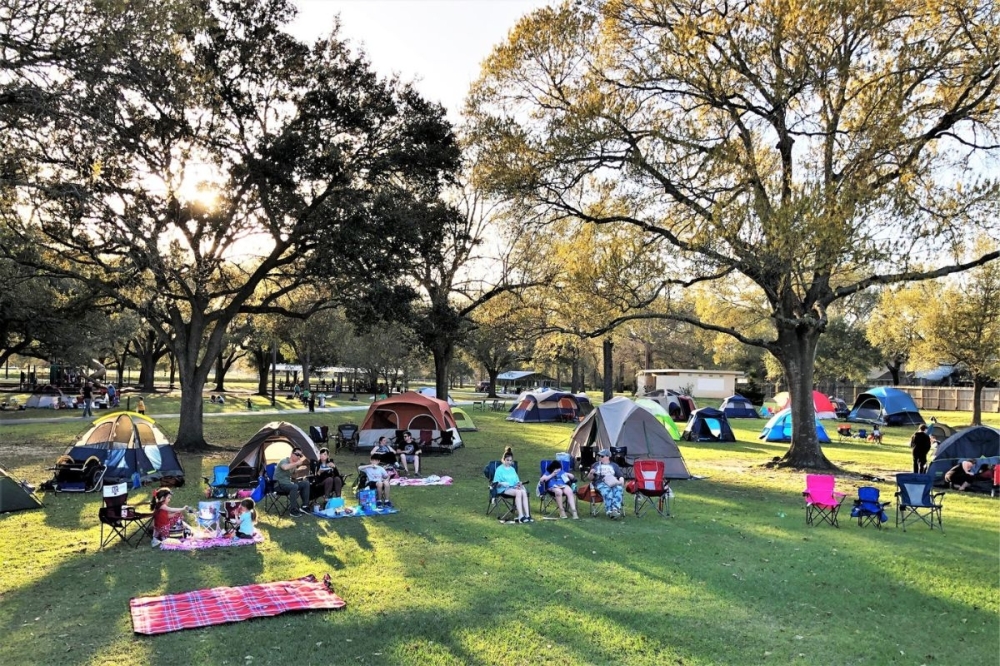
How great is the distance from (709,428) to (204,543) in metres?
20.1

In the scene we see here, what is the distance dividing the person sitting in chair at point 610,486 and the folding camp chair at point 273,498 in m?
5.03

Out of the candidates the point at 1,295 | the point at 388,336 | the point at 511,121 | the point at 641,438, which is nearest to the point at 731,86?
the point at 511,121

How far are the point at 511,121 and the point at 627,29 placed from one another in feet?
10.8

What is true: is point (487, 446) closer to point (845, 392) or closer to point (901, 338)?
point (901, 338)

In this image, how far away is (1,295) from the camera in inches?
749

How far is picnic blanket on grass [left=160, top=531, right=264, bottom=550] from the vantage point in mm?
8547

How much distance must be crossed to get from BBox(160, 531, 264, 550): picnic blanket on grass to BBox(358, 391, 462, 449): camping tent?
10.1 meters

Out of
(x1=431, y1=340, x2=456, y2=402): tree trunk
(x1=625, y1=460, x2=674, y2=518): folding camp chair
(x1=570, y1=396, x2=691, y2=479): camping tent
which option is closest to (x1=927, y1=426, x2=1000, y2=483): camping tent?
(x1=570, y1=396, x2=691, y2=479): camping tent

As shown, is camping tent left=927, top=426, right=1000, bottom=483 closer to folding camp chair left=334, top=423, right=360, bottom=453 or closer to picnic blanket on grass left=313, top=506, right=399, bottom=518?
picnic blanket on grass left=313, top=506, right=399, bottom=518

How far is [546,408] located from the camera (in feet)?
105

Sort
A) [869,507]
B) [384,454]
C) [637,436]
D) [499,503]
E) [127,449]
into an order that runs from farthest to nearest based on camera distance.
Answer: [637,436] → [384,454] → [127,449] → [499,503] → [869,507]

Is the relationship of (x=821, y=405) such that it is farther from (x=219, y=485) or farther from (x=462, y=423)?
(x=219, y=485)

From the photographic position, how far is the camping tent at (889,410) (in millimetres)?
33719

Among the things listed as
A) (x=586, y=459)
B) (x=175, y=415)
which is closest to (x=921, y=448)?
(x=586, y=459)
